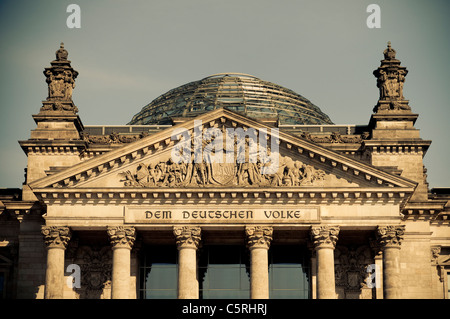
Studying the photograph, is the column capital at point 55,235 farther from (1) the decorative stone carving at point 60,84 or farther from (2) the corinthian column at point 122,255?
(1) the decorative stone carving at point 60,84

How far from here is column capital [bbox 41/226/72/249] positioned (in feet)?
224

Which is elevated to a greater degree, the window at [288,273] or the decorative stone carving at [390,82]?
the decorative stone carving at [390,82]

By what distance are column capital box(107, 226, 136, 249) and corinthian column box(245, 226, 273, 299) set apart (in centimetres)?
691

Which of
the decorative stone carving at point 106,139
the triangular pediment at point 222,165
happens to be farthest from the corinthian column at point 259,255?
the decorative stone carving at point 106,139

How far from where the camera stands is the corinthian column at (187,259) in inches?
2653

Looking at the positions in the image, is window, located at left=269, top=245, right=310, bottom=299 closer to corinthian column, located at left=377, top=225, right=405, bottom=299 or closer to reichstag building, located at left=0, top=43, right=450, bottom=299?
reichstag building, located at left=0, top=43, right=450, bottom=299

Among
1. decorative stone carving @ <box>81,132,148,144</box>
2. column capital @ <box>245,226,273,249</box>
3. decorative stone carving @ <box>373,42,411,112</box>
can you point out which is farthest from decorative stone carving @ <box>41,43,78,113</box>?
decorative stone carving @ <box>373,42,411,112</box>

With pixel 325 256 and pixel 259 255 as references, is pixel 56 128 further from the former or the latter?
pixel 325 256

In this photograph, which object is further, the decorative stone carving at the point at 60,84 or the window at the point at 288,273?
the decorative stone carving at the point at 60,84

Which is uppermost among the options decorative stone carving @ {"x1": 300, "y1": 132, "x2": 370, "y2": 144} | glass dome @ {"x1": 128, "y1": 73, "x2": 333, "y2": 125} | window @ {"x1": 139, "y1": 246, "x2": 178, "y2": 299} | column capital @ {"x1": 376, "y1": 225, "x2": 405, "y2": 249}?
glass dome @ {"x1": 128, "y1": 73, "x2": 333, "y2": 125}

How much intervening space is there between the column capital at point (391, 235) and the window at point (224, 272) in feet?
28.5

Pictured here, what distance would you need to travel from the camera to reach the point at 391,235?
6819 cm

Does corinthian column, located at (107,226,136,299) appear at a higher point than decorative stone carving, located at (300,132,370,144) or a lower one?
lower
